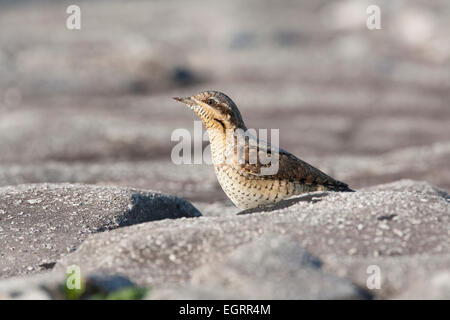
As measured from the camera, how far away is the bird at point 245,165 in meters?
7.11

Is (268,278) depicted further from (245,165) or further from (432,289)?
(245,165)

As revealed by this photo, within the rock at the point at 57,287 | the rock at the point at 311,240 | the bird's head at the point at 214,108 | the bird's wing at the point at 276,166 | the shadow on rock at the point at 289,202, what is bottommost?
the rock at the point at 57,287

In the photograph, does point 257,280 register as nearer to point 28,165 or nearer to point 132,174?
point 132,174

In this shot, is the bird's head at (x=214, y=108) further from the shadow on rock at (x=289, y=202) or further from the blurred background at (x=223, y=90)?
the blurred background at (x=223, y=90)

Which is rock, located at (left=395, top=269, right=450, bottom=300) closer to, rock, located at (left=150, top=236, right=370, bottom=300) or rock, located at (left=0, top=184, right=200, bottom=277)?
rock, located at (left=150, top=236, right=370, bottom=300)

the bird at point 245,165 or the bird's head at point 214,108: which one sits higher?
the bird's head at point 214,108

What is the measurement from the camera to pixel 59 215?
306 inches

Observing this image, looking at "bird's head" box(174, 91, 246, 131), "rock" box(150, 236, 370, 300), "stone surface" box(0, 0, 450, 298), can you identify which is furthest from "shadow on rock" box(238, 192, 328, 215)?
"rock" box(150, 236, 370, 300)

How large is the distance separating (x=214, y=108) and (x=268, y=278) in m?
2.82

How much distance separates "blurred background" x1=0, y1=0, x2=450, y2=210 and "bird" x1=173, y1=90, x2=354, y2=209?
13.3 feet

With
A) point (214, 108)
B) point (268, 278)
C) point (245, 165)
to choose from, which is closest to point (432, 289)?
point (268, 278)

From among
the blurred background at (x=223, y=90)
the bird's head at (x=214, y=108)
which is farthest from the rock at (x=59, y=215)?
the blurred background at (x=223, y=90)

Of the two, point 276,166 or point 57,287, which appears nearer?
point 57,287

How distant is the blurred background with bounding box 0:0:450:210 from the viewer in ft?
52.9
